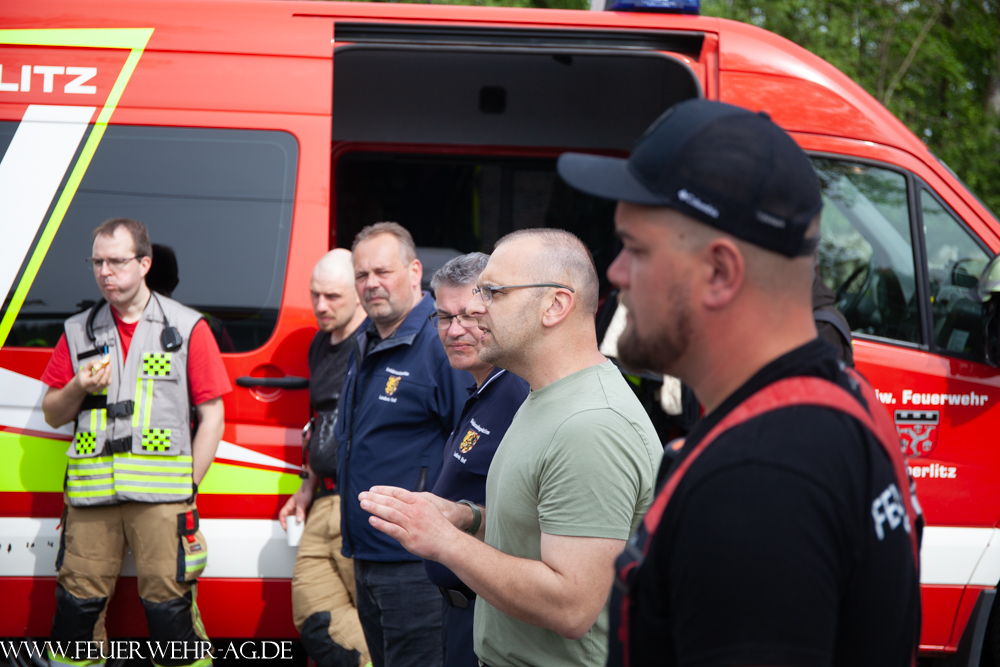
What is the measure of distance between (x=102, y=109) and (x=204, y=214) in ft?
1.79

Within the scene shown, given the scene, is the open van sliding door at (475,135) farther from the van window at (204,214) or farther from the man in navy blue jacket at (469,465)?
the man in navy blue jacket at (469,465)

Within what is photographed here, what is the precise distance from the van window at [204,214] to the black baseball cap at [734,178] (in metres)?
2.63

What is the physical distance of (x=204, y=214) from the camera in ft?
11.0

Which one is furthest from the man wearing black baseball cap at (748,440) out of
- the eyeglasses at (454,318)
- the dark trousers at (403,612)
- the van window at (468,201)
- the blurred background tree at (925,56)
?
the blurred background tree at (925,56)

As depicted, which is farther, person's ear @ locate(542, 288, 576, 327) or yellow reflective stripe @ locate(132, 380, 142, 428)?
yellow reflective stripe @ locate(132, 380, 142, 428)

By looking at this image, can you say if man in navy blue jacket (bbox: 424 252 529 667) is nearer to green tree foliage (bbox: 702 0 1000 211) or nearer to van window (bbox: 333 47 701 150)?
van window (bbox: 333 47 701 150)

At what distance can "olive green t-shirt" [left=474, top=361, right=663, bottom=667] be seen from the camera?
1545 mm

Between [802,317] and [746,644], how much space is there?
15.5 inches

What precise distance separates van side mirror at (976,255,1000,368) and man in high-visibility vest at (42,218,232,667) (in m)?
3.07

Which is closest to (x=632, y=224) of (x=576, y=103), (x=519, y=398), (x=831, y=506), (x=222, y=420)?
(x=831, y=506)

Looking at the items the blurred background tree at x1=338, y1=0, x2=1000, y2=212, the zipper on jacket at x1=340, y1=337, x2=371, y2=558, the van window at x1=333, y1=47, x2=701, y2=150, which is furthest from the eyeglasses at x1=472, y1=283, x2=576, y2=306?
the blurred background tree at x1=338, y1=0, x2=1000, y2=212

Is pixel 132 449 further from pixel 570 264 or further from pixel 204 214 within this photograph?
pixel 570 264

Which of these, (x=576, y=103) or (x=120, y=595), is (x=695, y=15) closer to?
(x=576, y=103)

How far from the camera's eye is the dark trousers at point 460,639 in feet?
6.81
